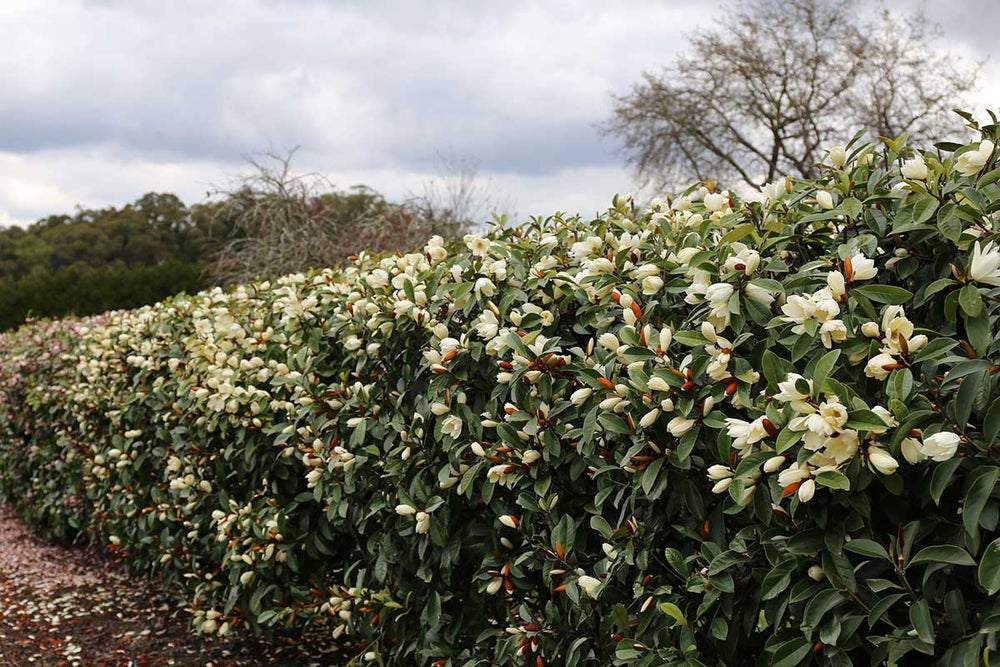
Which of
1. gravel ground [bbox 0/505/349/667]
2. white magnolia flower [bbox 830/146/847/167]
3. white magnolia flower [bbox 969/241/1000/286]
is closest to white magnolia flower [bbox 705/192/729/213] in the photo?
white magnolia flower [bbox 830/146/847/167]

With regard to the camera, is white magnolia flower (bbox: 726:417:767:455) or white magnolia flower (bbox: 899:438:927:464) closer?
white magnolia flower (bbox: 899:438:927:464)

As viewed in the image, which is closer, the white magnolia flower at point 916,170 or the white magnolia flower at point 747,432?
the white magnolia flower at point 747,432

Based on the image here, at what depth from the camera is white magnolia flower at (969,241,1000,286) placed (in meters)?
1.40

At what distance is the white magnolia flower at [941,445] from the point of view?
1286 millimetres

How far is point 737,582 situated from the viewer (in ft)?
5.61

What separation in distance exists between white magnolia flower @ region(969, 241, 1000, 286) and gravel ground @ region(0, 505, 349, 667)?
123 inches

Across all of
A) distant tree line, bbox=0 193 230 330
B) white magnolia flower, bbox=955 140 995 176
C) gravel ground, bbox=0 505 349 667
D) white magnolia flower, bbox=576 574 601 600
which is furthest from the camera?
distant tree line, bbox=0 193 230 330

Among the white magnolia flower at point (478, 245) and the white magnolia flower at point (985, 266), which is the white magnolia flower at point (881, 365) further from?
the white magnolia flower at point (478, 245)

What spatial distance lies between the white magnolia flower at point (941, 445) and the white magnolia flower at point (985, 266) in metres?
0.30

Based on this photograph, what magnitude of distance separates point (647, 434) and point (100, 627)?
356 centimetres

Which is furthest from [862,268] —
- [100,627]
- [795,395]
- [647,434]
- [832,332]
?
[100,627]

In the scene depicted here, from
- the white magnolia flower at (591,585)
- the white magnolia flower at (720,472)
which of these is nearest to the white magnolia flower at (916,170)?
the white magnolia flower at (720,472)

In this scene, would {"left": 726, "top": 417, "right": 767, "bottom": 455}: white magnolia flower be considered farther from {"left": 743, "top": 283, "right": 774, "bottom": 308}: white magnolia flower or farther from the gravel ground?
the gravel ground

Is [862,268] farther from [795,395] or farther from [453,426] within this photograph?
[453,426]
